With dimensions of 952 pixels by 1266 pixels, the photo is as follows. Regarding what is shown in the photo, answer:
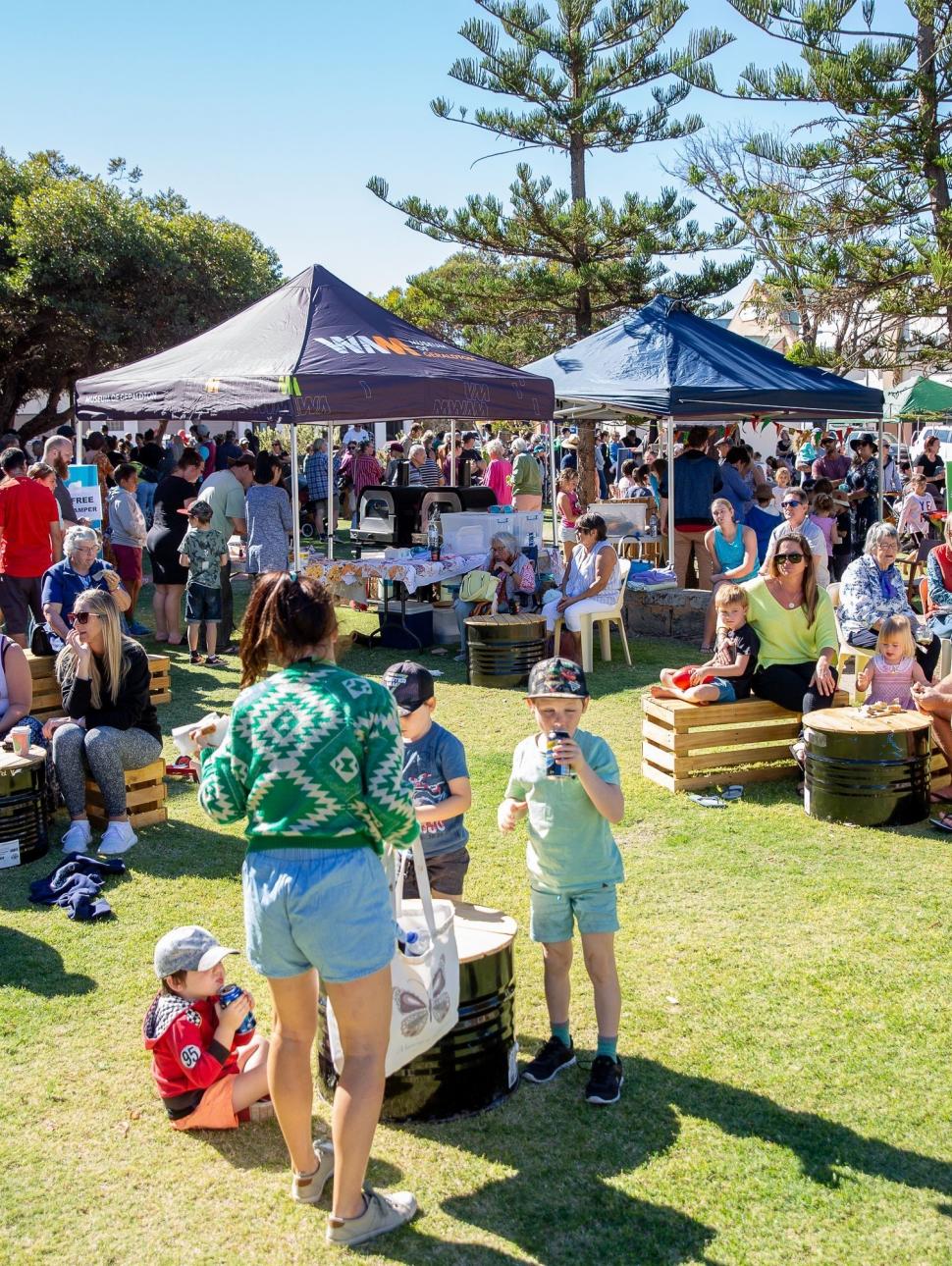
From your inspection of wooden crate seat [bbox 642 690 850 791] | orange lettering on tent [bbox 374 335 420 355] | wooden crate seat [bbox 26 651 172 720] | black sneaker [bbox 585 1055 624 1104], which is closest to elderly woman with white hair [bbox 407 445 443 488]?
orange lettering on tent [bbox 374 335 420 355]

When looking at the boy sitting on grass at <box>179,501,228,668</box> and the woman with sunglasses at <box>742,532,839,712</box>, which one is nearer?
the woman with sunglasses at <box>742,532,839,712</box>

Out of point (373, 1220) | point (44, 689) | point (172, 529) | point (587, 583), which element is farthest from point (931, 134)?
point (373, 1220)

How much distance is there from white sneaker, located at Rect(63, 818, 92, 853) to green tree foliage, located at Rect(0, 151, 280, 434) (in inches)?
783

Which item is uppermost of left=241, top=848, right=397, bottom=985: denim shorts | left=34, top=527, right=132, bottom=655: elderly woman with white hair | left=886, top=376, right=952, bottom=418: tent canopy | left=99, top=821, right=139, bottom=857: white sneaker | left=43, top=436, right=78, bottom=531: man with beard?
left=886, top=376, right=952, bottom=418: tent canopy

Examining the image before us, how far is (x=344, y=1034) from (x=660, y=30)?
2002cm

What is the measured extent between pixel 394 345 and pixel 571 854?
8681 millimetres

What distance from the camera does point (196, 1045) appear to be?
3623 millimetres

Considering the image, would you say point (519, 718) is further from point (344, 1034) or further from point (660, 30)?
point (660, 30)

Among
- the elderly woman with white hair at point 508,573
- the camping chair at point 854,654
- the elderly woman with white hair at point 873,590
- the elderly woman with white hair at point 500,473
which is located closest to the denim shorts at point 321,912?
the camping chair at point 854,654

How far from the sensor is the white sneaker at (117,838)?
5.94 metres

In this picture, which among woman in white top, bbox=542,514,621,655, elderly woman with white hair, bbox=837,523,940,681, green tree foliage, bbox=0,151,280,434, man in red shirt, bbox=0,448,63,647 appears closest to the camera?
elderly woman with white hair, bbox=837,523,940,681

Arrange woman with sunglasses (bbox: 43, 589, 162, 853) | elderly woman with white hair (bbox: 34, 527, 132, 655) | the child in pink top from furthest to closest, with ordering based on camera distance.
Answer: elderly woman with white hair (bbox: 34, 527, 132, 655), the child in pink top, woman with sunglasses (bbox: 43, 589, 162, 853)

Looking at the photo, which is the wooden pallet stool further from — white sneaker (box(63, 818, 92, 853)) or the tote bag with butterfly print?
the tote bag with butterfly print

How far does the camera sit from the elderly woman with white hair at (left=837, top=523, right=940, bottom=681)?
7.56m
